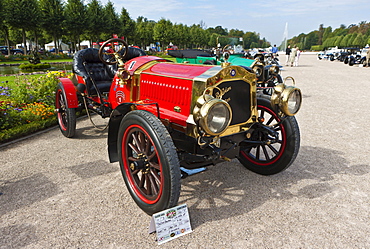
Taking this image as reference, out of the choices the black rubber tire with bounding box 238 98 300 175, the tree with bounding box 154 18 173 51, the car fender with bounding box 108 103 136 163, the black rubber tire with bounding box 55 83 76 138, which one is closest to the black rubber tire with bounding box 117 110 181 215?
the car fender with bounding box 108 103 136 163

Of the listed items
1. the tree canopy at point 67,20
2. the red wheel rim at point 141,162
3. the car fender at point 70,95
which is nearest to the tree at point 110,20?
the tree canopy at point 67,20

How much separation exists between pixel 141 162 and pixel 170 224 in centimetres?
65

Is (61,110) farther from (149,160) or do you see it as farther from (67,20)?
(67,20)

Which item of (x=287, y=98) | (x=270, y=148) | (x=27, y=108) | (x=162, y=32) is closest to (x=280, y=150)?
(x=270, y=148)

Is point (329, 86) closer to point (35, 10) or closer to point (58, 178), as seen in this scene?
point (58, 178)

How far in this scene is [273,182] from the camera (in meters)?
3.24

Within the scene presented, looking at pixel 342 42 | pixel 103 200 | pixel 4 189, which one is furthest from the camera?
pixel 342 42

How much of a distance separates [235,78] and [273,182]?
4.88 ft

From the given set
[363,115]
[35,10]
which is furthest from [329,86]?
[35,10]

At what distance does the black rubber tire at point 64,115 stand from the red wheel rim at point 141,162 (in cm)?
232

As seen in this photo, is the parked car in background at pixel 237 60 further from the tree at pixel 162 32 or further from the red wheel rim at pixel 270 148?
the tree at pixel 162 32

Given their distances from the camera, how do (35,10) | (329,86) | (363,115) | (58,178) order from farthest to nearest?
1. (35,10)
2. (329,86)
3. (363,115)
4. (58,178)

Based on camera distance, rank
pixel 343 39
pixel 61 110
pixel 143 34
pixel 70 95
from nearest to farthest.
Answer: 1. pixel 70 95
2. pixel 61 110
3. pixel 143 34
4. pixel 343 39

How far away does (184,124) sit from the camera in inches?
102
